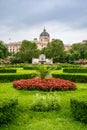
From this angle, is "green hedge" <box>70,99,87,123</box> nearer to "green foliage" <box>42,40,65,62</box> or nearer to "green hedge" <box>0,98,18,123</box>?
"green hedge" <box>0,98,18,123</box>

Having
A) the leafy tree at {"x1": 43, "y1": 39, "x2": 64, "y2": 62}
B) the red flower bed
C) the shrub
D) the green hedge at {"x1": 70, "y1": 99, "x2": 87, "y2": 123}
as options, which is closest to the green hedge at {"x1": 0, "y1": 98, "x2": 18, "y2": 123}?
the shrub

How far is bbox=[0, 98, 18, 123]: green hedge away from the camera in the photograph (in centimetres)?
737

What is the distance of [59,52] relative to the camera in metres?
77.2

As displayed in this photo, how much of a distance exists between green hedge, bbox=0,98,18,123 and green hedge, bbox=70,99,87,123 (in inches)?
58.6

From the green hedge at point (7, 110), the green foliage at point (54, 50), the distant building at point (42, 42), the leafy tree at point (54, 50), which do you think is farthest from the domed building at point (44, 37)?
the green hedge at point (7, 110)

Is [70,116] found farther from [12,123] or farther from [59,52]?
[59,52]

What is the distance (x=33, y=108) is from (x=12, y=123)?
60.4 inches

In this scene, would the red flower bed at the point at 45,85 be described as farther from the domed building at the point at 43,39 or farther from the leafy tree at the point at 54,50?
the domed building at the point at 43,39

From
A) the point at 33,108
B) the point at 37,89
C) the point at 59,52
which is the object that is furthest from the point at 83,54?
the point at 33,108

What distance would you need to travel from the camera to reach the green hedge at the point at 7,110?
737 centimetres

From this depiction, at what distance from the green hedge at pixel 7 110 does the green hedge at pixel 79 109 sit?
1.49 meters

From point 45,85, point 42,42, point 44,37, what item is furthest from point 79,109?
point 44,37

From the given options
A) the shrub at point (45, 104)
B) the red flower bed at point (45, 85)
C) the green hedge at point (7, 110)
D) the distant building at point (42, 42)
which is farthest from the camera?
the distant building at point (42, 42)

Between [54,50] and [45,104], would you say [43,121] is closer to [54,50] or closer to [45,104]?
[45,104]
